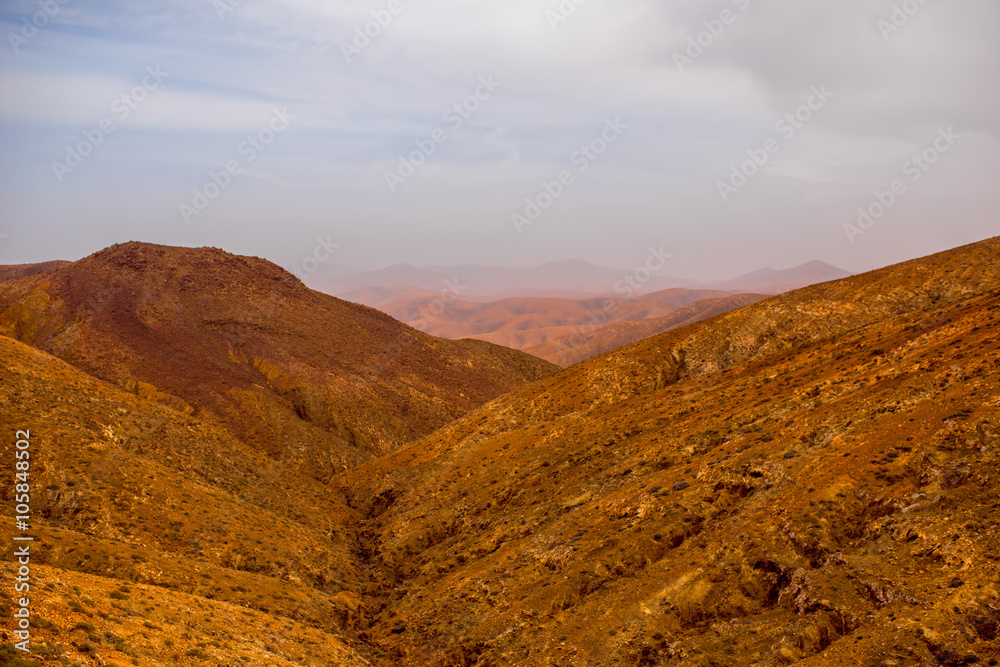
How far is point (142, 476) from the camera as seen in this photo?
31.5 m

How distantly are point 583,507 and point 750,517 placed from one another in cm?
974

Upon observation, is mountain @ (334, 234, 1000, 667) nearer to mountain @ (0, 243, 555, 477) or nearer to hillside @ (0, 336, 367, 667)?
hillside @ (0, 336, 367, 667)

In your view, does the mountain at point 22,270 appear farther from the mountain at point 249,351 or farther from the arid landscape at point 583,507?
the arid landscape at point 583,507

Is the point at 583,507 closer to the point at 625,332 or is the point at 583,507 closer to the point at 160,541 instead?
the point at 160,541

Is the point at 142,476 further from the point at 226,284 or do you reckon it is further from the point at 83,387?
the point at 226,284

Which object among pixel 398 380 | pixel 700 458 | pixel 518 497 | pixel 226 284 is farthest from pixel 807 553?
pixel 226 284

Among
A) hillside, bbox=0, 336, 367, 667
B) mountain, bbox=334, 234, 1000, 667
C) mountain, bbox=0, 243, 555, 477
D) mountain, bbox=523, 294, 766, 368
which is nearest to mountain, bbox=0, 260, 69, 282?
mountain, bbox=0, 243, 555, 477

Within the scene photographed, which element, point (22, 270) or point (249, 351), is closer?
point (249, 351)

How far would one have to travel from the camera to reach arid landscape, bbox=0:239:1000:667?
55.0ft

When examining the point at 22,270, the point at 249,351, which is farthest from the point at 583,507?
the point at 22,270

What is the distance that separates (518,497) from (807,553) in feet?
61.4

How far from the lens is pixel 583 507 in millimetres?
29188

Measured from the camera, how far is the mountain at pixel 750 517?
52.9 feet

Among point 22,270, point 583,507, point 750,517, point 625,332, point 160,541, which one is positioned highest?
point 22,270
